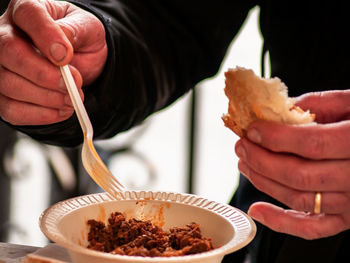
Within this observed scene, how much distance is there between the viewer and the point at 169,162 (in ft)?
8.95

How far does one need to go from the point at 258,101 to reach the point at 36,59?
498 millimetres

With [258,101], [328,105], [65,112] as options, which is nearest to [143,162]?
[65,112]

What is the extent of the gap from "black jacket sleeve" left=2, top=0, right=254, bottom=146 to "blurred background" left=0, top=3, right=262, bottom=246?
0.88 m

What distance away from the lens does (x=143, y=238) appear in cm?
92

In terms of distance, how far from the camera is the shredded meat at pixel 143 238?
87 centimetres

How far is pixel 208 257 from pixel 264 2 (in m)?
0.97

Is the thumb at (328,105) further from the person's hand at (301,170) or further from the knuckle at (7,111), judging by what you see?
the knuckle at (7,111)

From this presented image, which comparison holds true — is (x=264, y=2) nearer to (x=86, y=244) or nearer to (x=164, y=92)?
(x=164, y=92)

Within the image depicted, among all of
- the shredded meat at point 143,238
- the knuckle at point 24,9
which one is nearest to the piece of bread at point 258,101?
the shredded meat at point 143,238

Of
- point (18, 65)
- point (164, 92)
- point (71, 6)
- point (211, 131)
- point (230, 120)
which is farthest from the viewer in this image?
point (211, 131)

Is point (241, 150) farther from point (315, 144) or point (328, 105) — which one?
point (328, 105)

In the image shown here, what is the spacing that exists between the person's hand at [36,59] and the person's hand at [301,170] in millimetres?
445

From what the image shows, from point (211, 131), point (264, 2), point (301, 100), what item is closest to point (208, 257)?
point (301, 100)

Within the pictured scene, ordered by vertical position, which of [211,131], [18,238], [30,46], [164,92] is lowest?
[18,238]
